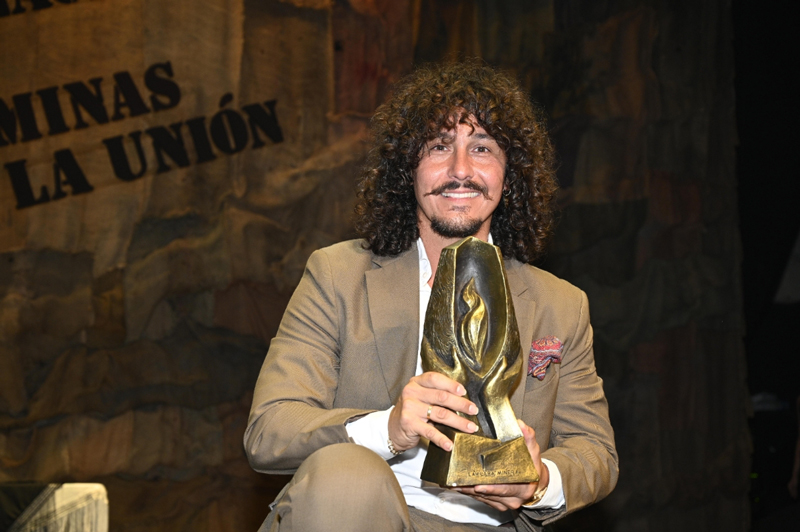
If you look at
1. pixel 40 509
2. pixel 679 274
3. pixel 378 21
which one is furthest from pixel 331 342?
pixel 679 274

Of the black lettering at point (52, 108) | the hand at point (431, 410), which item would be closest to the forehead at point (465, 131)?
the hand at point (431, 410)

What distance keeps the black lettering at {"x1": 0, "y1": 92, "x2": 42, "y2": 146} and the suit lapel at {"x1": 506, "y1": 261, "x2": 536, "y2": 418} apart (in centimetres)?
215

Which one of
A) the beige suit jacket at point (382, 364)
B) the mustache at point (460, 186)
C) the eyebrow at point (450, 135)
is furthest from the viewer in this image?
the eyebrow at point (450, 135)

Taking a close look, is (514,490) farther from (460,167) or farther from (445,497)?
(460,167)

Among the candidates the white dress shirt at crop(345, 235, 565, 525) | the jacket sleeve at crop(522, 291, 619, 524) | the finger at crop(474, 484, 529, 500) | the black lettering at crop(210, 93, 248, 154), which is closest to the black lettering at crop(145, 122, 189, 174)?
the black lettering at crop(210, 93, 248, 154)

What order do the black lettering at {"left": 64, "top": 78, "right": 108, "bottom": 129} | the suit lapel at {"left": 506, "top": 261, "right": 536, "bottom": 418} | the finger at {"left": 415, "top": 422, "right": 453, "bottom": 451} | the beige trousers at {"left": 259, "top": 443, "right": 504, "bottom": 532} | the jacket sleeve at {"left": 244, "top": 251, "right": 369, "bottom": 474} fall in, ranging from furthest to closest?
1. the black lettering at {"left": 64, "top": 78, "right": 108, "bottom": 129}
2. the suit lapel at {"left": 506, "top": 261, "right": 536, "bottom": 418}
3. the jacket sleeve at {"left": 244, "top": 251, "right": 369, "bottom": 474}
4. the finger at {"left": 415, "top": 422, "right": 453, "bottom": 451}
5. the beige trousers at {"left": 259, "top": 443, "right": 504, "bottom": 532}

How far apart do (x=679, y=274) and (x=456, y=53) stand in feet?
5.14

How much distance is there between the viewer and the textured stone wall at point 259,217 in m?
3.32

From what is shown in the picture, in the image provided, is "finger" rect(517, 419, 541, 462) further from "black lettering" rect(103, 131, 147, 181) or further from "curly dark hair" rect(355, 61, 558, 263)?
"black lettering" rect(103, 131, 147, 181)

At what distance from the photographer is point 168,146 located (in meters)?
3.51

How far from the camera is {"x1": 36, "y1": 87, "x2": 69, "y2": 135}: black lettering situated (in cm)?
330

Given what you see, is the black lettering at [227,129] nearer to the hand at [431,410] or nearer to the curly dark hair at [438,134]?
the curly dark hair at [438,134]

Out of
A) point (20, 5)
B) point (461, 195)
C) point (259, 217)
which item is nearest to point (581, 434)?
point (461, 195)

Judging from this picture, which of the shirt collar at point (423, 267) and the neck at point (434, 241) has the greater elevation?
the neck at point (434, 241)
